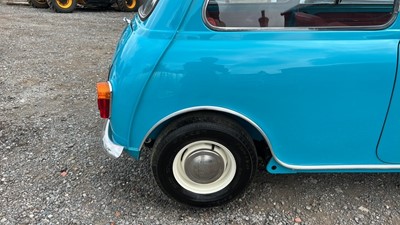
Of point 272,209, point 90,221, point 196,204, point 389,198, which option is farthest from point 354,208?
point 90,221

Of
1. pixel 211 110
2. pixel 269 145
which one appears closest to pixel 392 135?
pixel 269 145

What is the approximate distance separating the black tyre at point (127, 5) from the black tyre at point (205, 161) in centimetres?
1045

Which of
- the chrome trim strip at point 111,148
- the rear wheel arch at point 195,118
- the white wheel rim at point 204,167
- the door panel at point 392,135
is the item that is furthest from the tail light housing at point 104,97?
the door panel at point 392,135

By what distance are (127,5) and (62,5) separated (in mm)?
2002

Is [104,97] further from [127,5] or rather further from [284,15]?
[127,5]

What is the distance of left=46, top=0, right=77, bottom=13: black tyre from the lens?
1105cm

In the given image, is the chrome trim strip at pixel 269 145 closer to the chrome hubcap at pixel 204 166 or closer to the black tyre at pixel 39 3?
the chrome hubcap at pixel 204 166

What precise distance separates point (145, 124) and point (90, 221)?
0.75 m

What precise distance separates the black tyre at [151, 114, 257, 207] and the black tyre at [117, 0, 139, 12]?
1045 cm

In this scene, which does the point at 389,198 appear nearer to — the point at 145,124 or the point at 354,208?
the point at 354,208

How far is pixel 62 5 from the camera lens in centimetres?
1117

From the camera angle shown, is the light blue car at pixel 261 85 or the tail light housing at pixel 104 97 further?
the tail light housing at pixel 104 97

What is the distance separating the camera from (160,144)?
226 centimetres

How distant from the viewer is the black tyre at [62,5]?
11055 millimetres
